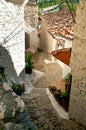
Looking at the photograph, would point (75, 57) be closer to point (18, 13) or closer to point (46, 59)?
point (18, 13)

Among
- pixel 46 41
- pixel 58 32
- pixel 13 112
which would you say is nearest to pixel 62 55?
pixel 58 32

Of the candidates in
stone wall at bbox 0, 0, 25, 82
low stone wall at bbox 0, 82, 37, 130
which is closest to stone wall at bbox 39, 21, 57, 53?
stone wall at bbox 0, 0, 25, 82

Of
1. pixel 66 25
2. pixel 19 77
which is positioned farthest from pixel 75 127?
pixel 66 25

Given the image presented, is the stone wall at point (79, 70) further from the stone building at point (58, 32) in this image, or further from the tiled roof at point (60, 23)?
the tiled roof at point (60, 23)

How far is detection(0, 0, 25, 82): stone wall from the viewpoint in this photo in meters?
13.2

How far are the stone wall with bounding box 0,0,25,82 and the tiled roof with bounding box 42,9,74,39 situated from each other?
133 inches

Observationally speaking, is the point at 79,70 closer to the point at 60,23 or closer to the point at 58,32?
the point at 58,32

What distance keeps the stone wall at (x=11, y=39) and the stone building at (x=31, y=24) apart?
824 centimetres

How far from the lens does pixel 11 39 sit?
14.1 meters

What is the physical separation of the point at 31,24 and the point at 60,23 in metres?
4.39

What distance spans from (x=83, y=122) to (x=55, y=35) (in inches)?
364

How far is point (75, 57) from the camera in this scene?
9.98 m

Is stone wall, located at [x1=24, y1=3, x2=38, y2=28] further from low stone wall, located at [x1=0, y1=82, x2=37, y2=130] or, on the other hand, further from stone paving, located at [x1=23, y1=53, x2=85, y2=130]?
low stone wall, located at [x1=0, y1=82, x2=37, y2=130]

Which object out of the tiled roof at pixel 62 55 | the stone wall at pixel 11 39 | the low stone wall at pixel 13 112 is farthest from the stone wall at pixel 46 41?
the low stone wall at pixel 13 112
